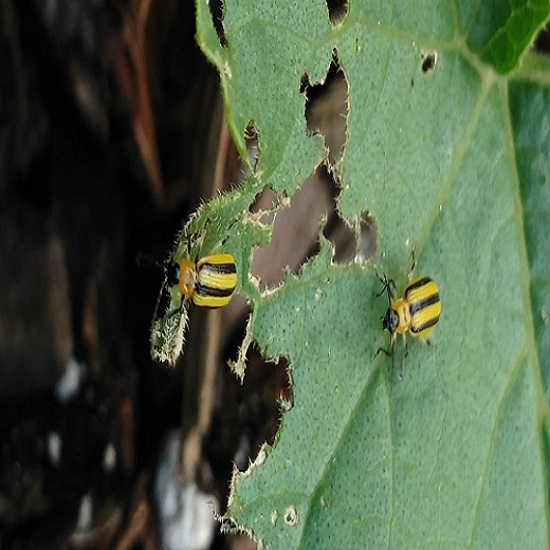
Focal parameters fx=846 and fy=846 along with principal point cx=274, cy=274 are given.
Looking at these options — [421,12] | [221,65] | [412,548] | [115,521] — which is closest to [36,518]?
[115,521]

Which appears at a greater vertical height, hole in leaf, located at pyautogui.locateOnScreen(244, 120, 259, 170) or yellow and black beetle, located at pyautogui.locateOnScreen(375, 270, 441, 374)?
hole in leaf, located at pyautogui.locateOnScreen(244, 120, 259, 170)

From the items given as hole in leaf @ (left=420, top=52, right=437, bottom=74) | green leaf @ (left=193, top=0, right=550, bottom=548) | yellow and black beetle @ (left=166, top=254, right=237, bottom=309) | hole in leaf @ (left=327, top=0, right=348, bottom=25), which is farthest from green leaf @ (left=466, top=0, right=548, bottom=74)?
yellow and black beetle @ (left=166, top=254, right=237, bottom=309)

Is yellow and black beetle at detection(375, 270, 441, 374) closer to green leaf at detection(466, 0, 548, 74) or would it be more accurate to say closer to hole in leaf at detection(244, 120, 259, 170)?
hole in leaf at detection(244, 120, 259, 170)

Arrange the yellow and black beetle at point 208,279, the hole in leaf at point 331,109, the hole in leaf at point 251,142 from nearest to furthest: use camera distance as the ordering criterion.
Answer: the hole in leaf at point 251,142 < the yellow and black beetle at point 208,279 < the hole in leaf at point 331,109

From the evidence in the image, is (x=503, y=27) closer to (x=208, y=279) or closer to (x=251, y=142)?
(x=251, y=142)

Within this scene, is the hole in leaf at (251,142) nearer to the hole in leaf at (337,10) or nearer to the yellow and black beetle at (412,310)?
the hole in leaf at (337,10)

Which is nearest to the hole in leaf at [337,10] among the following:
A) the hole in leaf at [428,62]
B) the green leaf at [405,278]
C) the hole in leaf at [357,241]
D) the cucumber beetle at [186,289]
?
the green leaf at [405,278]
